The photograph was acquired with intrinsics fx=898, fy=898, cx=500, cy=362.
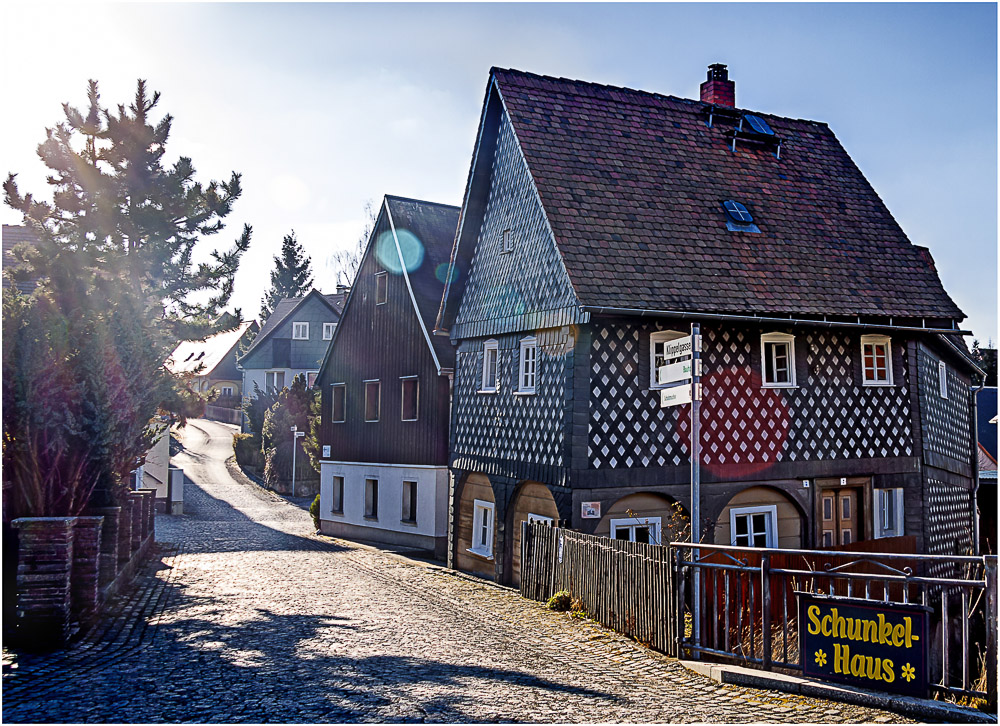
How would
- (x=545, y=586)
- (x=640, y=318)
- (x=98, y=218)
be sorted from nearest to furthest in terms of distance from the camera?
1. (x=545, y=586)
2. (x=640, y=318)
3. (x=98, y=218)

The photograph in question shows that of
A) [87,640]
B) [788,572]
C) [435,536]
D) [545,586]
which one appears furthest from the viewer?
[435,536]

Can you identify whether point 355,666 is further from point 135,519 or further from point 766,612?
point 135,519

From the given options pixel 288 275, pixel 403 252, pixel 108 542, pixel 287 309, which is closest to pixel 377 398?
pixel 403 252

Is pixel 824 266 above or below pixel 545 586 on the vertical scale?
above

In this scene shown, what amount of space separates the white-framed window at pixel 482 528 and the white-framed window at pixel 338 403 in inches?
410

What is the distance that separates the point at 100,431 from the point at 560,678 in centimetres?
791

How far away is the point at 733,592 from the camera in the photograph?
1148 centimetres

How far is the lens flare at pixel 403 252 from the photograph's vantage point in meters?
24.7

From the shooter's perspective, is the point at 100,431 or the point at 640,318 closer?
the point at 100,431

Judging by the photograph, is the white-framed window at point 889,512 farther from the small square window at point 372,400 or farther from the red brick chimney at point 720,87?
the small square window at point 372,400

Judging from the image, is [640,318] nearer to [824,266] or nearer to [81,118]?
[824,266]

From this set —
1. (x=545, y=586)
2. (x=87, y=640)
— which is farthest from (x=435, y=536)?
(x=87, y=640)

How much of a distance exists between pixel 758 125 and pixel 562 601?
12464mm

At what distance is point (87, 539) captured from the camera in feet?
38.9
